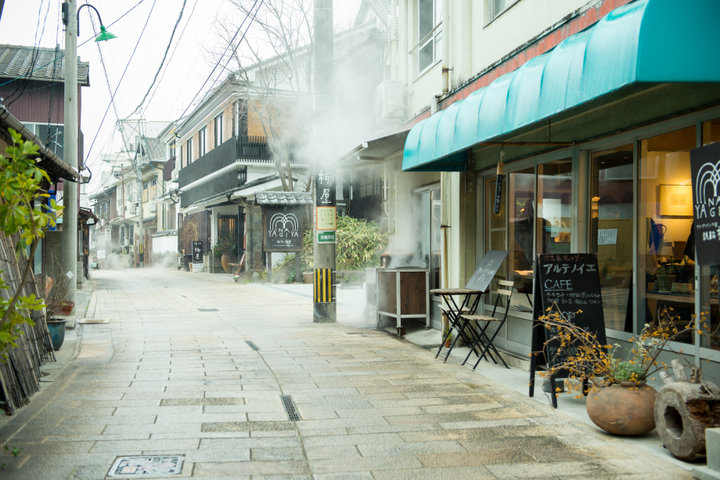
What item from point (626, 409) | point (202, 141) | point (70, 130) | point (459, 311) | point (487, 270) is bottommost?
point (626, 409)

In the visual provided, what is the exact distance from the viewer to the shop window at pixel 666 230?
229 inches

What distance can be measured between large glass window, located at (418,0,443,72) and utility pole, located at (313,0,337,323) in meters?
1.77

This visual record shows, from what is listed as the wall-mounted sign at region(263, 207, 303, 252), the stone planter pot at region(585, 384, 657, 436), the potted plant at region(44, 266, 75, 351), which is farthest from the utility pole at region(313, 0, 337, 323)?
the wall-mounted sign at region(263, 207, 303, 252)

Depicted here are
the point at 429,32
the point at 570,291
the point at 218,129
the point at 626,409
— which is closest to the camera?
the point at 626,409

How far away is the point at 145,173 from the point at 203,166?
2010cm

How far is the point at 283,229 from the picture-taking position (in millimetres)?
22703

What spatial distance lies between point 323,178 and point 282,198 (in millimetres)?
10508

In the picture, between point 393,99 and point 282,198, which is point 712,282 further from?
point 282,198

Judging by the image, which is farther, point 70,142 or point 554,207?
point 70,142

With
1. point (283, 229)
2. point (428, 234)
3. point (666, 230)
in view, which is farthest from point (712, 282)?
point (283, 229)

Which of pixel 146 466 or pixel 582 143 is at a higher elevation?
pixel 582 143

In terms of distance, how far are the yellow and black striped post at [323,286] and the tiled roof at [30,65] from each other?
46.1ft

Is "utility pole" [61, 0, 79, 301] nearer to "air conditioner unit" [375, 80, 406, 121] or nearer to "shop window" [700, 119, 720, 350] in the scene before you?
"air conditioner unit" [375, 80, 406, 121]

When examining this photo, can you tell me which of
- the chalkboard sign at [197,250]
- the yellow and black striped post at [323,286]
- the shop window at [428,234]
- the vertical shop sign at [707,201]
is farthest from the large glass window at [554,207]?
the chalkboard sign at [197,250]
